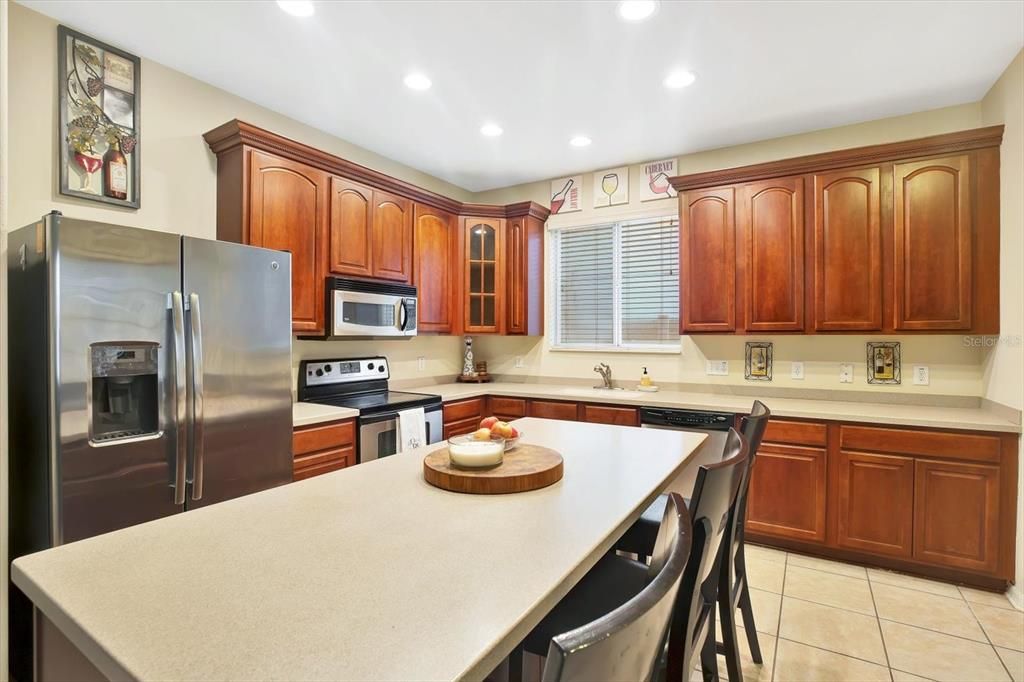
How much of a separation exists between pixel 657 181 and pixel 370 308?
97.4 inches

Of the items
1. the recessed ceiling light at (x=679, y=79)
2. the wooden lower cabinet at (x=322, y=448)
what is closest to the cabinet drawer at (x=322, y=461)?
the wooden lower cabinet at (x=322, y=448)

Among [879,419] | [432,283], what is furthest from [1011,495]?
[432,283]

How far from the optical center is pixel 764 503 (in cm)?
318

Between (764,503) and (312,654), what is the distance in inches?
125

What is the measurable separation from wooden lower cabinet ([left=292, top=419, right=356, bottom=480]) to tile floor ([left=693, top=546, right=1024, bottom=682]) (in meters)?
2.06

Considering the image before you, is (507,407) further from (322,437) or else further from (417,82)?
(417,82)

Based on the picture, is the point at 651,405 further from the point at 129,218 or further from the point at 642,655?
the point at 129,218

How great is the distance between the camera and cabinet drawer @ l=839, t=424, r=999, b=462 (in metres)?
2.63

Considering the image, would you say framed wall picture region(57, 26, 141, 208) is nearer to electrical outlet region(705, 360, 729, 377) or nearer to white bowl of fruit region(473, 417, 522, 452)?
white bowl of fruit region(473, 417, 522, 452)

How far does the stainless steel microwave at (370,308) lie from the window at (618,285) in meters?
1.51

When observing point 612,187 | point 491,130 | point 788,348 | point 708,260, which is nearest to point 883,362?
point 788,348

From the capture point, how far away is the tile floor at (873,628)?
2062 millimetres

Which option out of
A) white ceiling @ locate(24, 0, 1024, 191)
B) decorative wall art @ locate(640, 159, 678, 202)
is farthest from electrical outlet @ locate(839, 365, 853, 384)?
decorative wall art @ locate(640, 159, 678, 202)

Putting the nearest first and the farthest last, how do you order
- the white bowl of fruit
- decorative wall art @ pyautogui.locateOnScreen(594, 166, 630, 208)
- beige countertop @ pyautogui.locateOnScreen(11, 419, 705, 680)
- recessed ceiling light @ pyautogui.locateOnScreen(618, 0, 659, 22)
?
beige countertop @ pyautogui.locateOnScreen(11, 419, 705, 680), the white bowl of fruit, recessed ceiling light @ pyautogui.locateOnScreen(618, 0, 659, 22), decorative wall art @ pyautogui.locateOnScreen(594, 166, 630, 208)
